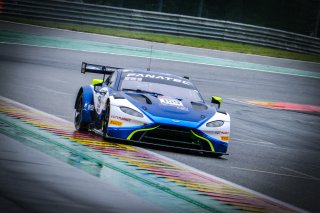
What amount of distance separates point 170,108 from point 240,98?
12.4 m

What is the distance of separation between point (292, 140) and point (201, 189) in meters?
8.01

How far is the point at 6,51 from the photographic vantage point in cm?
2830

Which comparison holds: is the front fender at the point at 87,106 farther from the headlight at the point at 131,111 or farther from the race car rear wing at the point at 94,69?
the headlight at the point at 131,111

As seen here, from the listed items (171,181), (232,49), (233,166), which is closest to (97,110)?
(233,166)

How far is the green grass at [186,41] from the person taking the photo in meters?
38.2

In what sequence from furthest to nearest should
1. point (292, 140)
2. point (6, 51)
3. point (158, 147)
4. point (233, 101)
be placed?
point (6, 51), point (233, 101), point (292, 140), point (158, 147)

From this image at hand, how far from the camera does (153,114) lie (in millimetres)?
13148

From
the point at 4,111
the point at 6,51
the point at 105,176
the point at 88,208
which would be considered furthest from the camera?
the point at 6,51

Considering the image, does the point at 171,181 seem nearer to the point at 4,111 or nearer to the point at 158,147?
the point at 158,147

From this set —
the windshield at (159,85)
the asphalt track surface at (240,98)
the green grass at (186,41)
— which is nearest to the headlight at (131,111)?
the asphalt track surface at (240,98)

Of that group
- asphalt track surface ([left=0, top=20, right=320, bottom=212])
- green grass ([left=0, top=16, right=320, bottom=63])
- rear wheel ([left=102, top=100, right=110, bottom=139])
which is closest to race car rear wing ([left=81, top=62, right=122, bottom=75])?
asphalt track surface ([left=0, top=20, right=320, bottom=212])

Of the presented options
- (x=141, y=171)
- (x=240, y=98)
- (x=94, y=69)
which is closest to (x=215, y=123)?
(x=94, y=69)

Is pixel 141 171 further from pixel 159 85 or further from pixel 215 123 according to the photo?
pixel 159 85

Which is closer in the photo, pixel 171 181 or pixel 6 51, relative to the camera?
pixel 171 181
